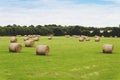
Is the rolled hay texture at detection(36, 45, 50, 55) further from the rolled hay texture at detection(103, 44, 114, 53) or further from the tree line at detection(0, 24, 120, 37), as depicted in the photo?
A: the tree line at detection(0, 24, 120, 37)

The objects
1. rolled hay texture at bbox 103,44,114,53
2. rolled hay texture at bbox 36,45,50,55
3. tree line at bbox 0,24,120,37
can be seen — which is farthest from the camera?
tree line at bbox 0,24,120,37

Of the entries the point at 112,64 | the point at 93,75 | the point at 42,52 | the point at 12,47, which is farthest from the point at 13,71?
the point at 12,47

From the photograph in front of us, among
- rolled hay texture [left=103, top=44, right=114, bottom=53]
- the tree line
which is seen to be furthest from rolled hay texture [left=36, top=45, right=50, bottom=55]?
the tree line

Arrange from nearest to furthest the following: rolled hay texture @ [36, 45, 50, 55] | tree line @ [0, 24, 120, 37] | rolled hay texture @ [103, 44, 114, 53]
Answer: rolled hay texture @ [36, 45, 50, 55]
rolled hay texture @ [103, 44, 114, 53]
tree line @ [0, 24, 120, 37]

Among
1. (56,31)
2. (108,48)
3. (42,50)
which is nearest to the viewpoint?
(42,50)

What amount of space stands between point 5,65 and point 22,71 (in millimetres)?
3030

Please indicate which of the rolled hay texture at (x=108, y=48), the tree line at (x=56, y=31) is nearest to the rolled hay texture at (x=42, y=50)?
the rolled hay texture at (x=108, y=48)

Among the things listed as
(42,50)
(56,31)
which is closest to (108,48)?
(42,50)

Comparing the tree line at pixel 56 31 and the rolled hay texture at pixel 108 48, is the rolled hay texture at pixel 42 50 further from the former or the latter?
the tree line at pixel 56 31

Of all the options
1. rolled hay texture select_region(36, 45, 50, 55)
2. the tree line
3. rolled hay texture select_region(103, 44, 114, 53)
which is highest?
rolled hay texture select_region(36, 45, 50, 55)

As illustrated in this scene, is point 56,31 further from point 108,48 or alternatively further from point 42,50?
point 42,50

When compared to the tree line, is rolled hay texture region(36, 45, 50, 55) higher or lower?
higher

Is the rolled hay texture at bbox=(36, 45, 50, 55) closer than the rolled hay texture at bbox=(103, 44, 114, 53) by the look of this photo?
Yes

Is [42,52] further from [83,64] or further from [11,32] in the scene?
[11,32]
